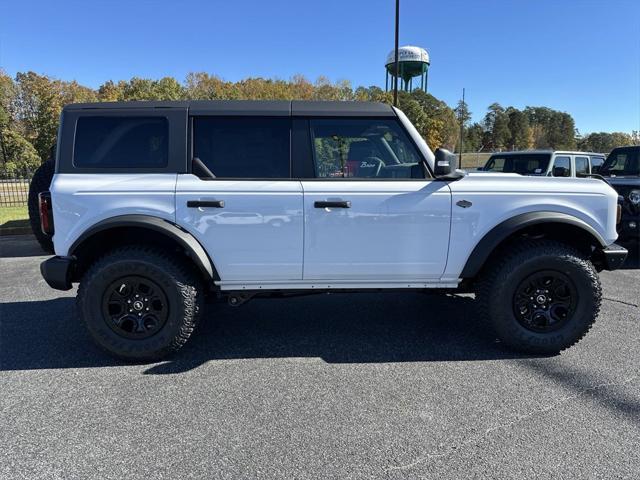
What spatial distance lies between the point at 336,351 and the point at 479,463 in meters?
1.52

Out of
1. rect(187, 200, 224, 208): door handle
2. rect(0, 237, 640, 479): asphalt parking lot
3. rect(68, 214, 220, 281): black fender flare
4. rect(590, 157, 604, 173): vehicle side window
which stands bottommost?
rect(0, 237, 640, 479): asphalt parking lot

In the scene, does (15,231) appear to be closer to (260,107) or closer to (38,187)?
(38,187)

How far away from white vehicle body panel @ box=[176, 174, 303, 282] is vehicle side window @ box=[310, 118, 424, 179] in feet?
1.37

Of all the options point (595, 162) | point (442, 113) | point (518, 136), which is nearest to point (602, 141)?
point (518, 136)

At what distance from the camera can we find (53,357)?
11.3ft

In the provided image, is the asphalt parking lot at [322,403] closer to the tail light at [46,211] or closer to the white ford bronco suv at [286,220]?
the white ford bronco suv at [286,220]

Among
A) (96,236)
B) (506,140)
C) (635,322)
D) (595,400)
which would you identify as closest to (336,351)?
(595,400)

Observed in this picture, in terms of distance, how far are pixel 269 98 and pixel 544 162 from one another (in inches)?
767

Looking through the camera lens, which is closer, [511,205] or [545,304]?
[511,205]

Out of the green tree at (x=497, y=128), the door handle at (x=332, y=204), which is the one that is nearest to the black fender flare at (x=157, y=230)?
the door handle at (x=332, y=204)

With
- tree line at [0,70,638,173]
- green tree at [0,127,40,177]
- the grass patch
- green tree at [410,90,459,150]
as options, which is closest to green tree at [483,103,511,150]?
tree line at [0,70,638,173]

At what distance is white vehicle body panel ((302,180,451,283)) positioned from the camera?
3264 mm

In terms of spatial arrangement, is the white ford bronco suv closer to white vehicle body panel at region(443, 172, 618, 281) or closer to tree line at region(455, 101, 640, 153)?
white vehicle body panel at region(443, 172, 618, 281)

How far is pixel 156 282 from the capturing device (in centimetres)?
326
